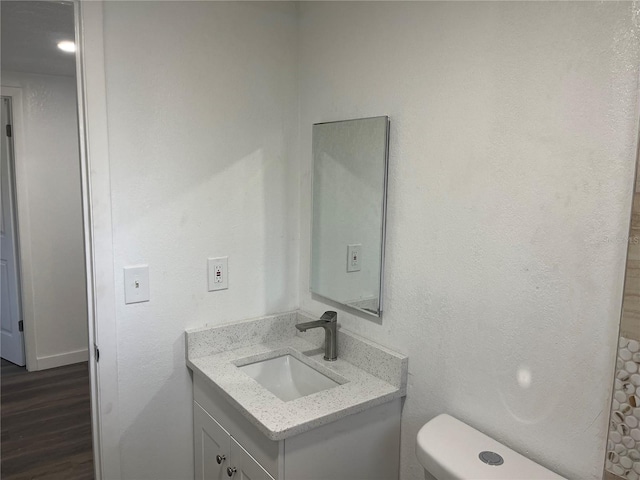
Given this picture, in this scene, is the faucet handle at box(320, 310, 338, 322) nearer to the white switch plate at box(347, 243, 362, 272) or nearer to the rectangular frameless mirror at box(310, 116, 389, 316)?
the rectangular frameless mirror at box(310, 116, 389, 316)

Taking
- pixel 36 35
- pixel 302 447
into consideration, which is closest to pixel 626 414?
pixel 302 447

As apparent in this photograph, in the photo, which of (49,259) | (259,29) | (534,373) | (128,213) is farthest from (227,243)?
(49,259)

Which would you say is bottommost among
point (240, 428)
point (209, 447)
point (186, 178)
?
point (209, 447)

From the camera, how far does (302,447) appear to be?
1.35m

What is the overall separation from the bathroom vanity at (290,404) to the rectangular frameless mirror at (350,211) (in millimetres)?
200

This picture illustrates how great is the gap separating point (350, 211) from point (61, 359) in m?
3.04

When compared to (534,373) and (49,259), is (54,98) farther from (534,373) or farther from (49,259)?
(534,373)

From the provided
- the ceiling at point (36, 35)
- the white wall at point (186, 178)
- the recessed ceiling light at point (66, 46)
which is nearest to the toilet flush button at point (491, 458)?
the white wall at point (186, 178)

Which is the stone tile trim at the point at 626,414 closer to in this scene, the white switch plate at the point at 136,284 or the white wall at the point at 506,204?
the white wall at the point at 506,204

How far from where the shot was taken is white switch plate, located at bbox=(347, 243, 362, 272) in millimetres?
1702

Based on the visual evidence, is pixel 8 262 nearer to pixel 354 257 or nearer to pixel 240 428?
pixel 240 428

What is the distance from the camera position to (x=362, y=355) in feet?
5.54

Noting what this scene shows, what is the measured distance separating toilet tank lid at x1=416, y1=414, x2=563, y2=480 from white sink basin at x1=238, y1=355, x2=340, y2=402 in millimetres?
525

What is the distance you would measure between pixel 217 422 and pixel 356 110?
122 cm
